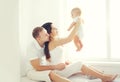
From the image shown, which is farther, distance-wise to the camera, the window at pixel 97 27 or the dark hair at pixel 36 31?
the window at pixel 97 27

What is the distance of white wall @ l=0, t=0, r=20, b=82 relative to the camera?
125cm

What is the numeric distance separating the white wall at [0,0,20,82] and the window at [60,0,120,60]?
1.06ft

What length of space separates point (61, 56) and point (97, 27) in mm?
342

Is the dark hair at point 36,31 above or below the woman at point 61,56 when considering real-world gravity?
above

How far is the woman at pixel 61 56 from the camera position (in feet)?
3.99

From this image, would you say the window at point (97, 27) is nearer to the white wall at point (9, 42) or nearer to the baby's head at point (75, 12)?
the baby's head at point (75, 12)

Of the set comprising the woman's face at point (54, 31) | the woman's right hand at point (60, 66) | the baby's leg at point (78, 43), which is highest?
A: the woman's face at point (54, 31)

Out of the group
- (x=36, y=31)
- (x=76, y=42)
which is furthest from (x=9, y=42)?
(x=76, y=42)

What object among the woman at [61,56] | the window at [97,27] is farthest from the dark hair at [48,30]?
the window at [97,27]

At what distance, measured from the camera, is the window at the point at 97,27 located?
53.4 inches

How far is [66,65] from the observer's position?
126 cm

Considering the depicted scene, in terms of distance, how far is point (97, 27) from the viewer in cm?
139

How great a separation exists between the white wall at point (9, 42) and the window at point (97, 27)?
12.7 inches

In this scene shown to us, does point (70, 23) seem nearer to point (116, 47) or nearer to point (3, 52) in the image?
point (116, 47)
